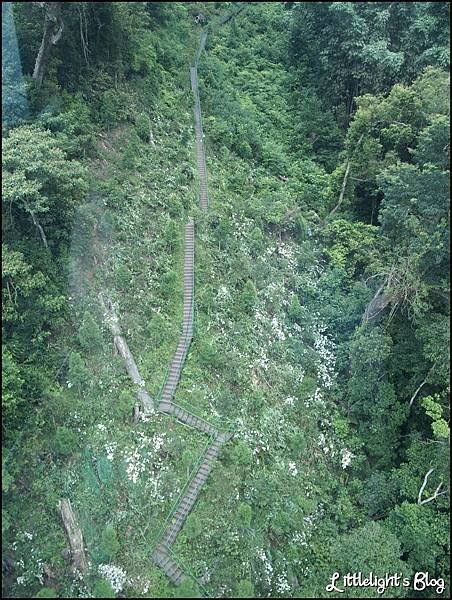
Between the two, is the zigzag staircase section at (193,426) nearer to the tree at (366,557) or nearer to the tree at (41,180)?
the tree at (366,557)

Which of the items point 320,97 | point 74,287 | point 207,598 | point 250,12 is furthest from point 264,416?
point 250,12

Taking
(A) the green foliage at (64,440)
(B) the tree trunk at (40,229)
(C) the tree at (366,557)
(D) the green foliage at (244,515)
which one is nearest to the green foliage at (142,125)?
(B) the tree trunk at (40,229)

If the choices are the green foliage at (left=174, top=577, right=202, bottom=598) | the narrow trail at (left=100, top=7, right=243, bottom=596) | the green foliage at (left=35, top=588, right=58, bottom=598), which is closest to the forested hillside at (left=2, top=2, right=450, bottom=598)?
the green foliage at (left=35, top=588, right=58, bottom=598)

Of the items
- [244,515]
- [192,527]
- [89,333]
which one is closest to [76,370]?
[89,333]

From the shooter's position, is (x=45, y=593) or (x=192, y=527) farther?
(x=192, y=527)

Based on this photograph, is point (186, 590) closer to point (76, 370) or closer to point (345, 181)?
point (76, 370)

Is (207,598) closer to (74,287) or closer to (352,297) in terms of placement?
(74,287)

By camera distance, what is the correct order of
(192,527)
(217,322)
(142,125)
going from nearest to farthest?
(192,527) → (217,322) → (142,125)

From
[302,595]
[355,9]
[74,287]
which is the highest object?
[355,9]
